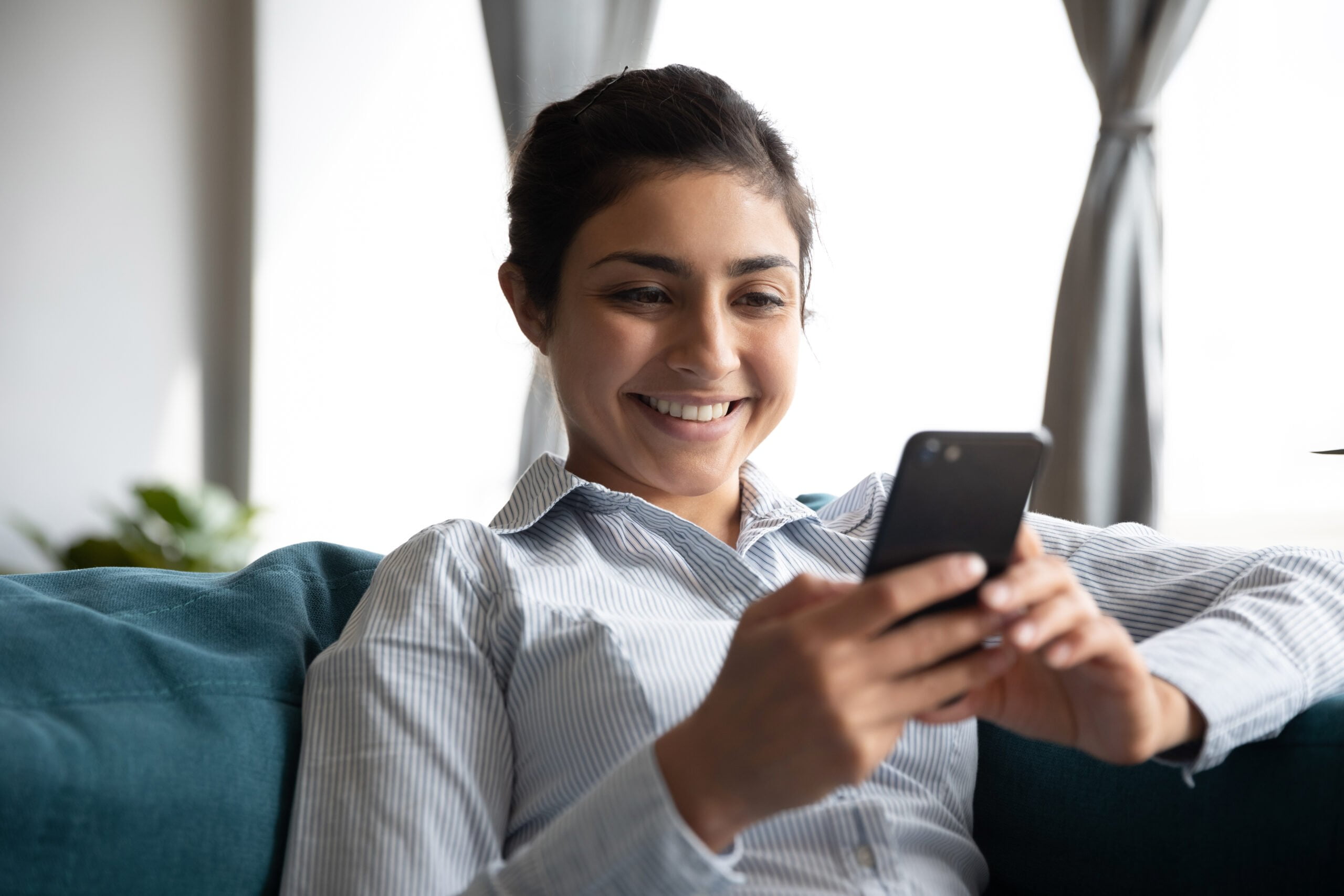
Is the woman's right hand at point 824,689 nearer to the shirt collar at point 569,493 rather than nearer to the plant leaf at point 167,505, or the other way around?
the shirt collar at point 569,493

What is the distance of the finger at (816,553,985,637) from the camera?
63 cm

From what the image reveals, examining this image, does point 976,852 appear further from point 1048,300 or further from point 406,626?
point 1048,300

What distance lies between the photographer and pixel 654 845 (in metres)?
0.70

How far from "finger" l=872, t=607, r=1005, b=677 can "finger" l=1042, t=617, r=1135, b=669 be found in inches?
2.4

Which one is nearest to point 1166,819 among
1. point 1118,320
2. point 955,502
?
point 955,502

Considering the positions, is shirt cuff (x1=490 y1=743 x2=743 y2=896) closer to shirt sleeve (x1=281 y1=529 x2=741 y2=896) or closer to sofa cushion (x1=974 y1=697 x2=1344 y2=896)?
shirt sleeve (x1=281 y1=529 x2=741 y2=896)

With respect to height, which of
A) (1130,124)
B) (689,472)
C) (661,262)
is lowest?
(689,472)

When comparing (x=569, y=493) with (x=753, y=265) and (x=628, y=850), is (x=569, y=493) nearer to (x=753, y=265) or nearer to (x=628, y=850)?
(x=753, y=265)

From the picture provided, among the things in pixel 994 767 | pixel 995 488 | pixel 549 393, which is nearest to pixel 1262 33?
pixel 549 393

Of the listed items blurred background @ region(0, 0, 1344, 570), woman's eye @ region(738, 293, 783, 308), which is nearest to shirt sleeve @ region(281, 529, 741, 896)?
woman's eye @ region(738, 293, 783, 308)

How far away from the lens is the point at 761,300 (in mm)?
1257

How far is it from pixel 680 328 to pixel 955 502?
1.89 ft

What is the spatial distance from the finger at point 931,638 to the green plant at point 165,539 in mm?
3187

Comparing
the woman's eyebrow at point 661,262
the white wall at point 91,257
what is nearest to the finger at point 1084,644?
the woman's eyebrow at point 661,262
